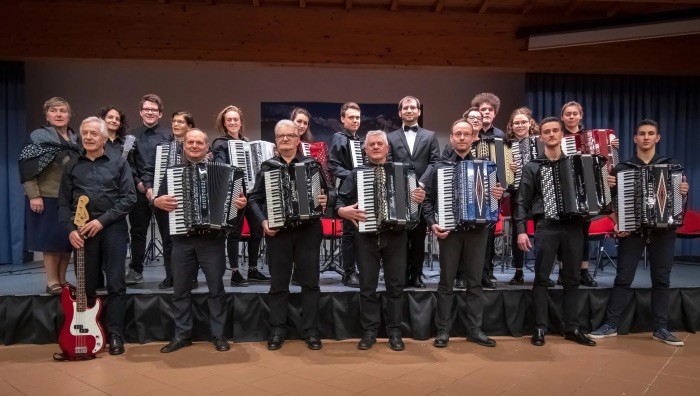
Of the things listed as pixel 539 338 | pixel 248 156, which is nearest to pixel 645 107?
pixel 539 338

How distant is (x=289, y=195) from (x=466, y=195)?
1443 millimetres

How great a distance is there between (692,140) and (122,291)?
8.78 metres

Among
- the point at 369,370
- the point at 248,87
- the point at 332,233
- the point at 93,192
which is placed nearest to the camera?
the point at 369,370

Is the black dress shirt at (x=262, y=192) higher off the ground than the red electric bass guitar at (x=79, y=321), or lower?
higher

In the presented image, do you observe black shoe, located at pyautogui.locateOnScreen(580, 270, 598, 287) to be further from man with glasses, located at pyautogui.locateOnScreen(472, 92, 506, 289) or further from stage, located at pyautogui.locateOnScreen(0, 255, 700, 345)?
man with glasses, located at pyautogui.locateOnScreen(472, 92, 506, 289)

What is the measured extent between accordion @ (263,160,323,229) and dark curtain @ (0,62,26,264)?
17.2 feet

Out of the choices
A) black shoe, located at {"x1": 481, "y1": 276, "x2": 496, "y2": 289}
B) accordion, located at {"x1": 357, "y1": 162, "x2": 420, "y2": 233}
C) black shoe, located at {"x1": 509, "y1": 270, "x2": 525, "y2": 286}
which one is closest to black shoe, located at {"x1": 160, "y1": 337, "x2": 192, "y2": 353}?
Result: accordion, located at {"x1": 357, "y1": 162, "x2": 420, "y2": 233}

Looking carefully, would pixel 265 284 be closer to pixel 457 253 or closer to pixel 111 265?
pixel 111 265

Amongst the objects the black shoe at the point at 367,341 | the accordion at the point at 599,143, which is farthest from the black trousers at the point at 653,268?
the black shoe at the point at 367,341

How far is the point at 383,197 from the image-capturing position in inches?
161

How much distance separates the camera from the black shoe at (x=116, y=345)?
13.9 ft

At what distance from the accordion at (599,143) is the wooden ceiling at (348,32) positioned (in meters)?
3.10

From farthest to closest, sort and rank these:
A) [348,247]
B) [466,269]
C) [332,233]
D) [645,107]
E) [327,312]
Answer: [645,107], [332,233], [348,247], [327,312], [466,269]

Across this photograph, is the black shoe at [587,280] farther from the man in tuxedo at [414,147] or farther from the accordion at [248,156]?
the accordion at [248,156]
